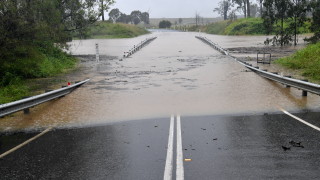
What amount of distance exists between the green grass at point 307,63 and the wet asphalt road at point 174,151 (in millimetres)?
8232

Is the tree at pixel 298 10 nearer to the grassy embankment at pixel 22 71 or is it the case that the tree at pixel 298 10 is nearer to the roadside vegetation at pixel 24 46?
the roadside vegetation at pixel 24 46

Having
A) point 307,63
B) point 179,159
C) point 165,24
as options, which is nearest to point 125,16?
point 165,24

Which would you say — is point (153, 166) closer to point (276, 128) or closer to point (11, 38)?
point (276, 128)

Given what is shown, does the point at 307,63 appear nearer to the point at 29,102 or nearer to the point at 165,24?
the point at 29,102

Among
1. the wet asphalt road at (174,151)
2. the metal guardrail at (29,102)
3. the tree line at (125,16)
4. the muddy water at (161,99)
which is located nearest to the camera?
the wet asphalt road at (174,151)

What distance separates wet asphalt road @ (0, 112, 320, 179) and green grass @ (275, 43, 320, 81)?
324 inches

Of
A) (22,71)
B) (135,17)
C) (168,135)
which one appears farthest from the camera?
(135,17)

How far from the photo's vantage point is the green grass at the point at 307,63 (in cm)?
1761

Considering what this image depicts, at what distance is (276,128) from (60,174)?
17.9 ft

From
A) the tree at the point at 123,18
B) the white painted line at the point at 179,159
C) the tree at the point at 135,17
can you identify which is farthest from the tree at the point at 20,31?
the tree at the point at 135,17

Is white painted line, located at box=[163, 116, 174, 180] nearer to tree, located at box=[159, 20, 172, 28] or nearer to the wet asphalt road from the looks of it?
the wet asphalt road

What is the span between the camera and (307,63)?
67.4ft

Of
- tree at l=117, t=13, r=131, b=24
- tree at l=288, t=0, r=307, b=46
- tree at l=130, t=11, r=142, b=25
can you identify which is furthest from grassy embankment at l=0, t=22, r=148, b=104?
tree at l=130, t=11, r=142, b=25

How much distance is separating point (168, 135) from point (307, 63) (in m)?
14.8
